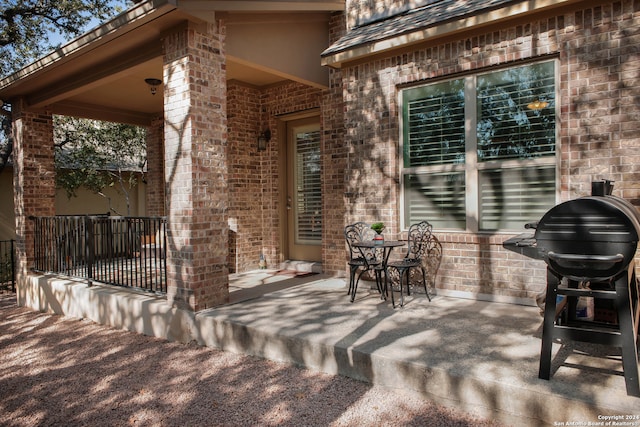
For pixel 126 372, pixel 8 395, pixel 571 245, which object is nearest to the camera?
pixel 571 245

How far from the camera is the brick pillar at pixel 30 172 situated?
21.5 ft

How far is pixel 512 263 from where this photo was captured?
433 cm

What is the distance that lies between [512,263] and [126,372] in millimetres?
3778

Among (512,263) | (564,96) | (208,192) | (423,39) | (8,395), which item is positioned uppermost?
(423,39)

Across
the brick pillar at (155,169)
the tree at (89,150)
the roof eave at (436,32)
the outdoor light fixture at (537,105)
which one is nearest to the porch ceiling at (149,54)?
the roof eave at (436,32)

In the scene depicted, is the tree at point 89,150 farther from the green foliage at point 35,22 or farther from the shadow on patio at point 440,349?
the shadow on patio at point 440,349

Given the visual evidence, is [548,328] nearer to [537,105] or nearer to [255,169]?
[537,105]

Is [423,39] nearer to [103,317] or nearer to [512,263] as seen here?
[512,263]

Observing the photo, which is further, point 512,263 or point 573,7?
point 512,263

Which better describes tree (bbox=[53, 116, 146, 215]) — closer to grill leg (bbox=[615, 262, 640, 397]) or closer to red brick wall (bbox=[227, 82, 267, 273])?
red brick wall (bbox=[227, 82, 267, 273])

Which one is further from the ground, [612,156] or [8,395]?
[612,156]

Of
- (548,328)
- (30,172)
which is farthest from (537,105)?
(30,172)

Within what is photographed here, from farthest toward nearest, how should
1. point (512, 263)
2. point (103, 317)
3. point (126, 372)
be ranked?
point (103, 317)
point (512, 263)
point (126, 372)

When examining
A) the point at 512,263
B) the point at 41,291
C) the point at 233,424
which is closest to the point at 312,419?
the point at 233,424
